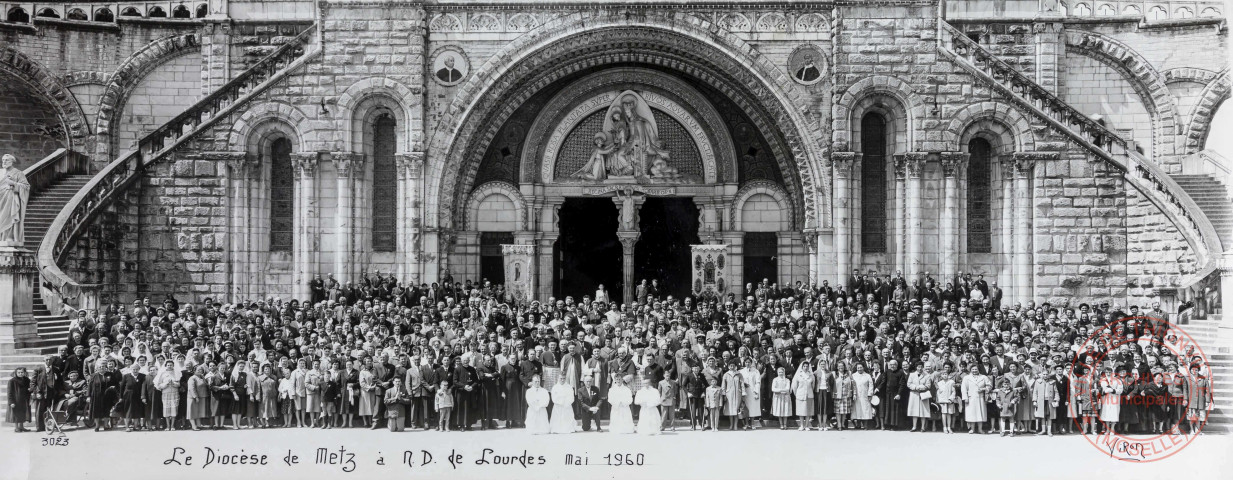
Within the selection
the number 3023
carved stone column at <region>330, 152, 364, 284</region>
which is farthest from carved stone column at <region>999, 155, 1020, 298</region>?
carved stone column at <region>330, 152, 364, 284</region>

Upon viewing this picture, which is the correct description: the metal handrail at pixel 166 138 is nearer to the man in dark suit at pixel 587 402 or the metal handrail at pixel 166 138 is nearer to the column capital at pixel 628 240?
the column capital at pixel 628 240

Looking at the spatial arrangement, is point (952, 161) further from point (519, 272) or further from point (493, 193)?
point (493, 193)

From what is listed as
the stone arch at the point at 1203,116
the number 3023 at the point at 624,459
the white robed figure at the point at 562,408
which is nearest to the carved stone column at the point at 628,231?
the white robed figure at the point at 562,408

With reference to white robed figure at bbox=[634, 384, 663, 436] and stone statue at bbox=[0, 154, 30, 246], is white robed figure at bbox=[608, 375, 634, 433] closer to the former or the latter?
white robed figure at bbox=[634, 384, 663, 436]

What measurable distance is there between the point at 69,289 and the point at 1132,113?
24.2m

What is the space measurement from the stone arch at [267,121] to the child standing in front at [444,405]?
399 inches

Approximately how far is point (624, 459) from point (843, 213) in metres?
11.7

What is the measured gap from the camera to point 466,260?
27.5 metres

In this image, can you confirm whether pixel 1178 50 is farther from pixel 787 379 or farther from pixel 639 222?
pixel 787 379

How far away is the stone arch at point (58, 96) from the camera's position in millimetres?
28031

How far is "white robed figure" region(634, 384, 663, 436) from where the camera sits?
17500 millimetres

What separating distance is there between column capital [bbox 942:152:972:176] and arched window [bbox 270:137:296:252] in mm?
15173

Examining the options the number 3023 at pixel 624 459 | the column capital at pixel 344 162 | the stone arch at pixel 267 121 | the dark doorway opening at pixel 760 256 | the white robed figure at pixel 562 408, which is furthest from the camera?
the dark doorway opening at pixel 760 256

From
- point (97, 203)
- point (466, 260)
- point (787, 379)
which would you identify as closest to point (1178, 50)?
point (787, 379)
